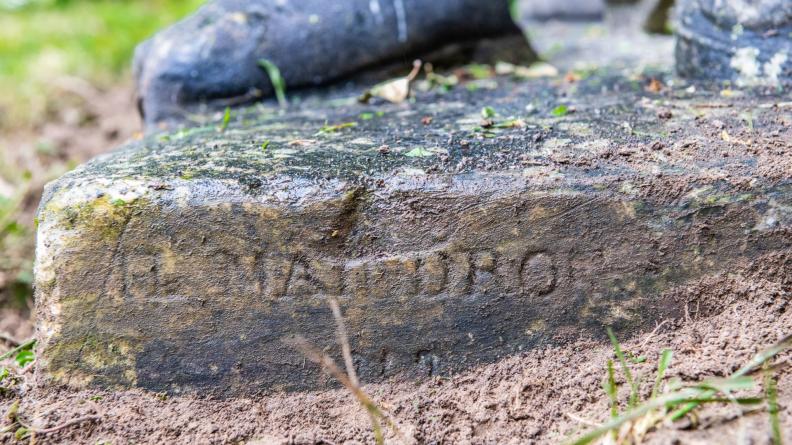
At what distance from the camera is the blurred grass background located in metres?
2.79

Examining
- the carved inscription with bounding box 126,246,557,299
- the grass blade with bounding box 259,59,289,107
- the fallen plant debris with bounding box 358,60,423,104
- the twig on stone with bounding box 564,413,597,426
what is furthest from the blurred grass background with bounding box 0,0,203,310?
the twig on stone with bounding box 564,413,597,426

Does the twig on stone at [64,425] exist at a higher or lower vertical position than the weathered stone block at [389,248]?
lower

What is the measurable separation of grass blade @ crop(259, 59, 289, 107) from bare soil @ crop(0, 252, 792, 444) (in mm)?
1115

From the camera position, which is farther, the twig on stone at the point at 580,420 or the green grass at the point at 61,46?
the green grass at the point at 61,46

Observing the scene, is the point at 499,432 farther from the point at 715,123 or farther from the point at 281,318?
the point at 715,123

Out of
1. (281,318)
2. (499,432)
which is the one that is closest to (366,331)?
(281,318)

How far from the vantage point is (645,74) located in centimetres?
Answer: 227

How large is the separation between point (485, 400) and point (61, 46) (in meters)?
3.95

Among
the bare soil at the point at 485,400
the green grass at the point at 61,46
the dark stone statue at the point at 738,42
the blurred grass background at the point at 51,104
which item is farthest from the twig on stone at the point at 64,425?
the green grass at the point at 61,46

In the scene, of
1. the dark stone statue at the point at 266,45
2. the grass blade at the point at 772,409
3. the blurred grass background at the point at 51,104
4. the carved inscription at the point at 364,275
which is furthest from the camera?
the blurred grass background at the point at 51,104

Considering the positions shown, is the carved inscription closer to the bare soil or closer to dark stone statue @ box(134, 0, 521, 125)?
the bare soil

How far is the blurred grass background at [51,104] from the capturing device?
2787 mm

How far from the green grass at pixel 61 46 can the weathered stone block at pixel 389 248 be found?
8.92 feet

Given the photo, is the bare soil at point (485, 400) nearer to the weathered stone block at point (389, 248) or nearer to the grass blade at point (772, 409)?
the weathered stone block at point (389, 248)
